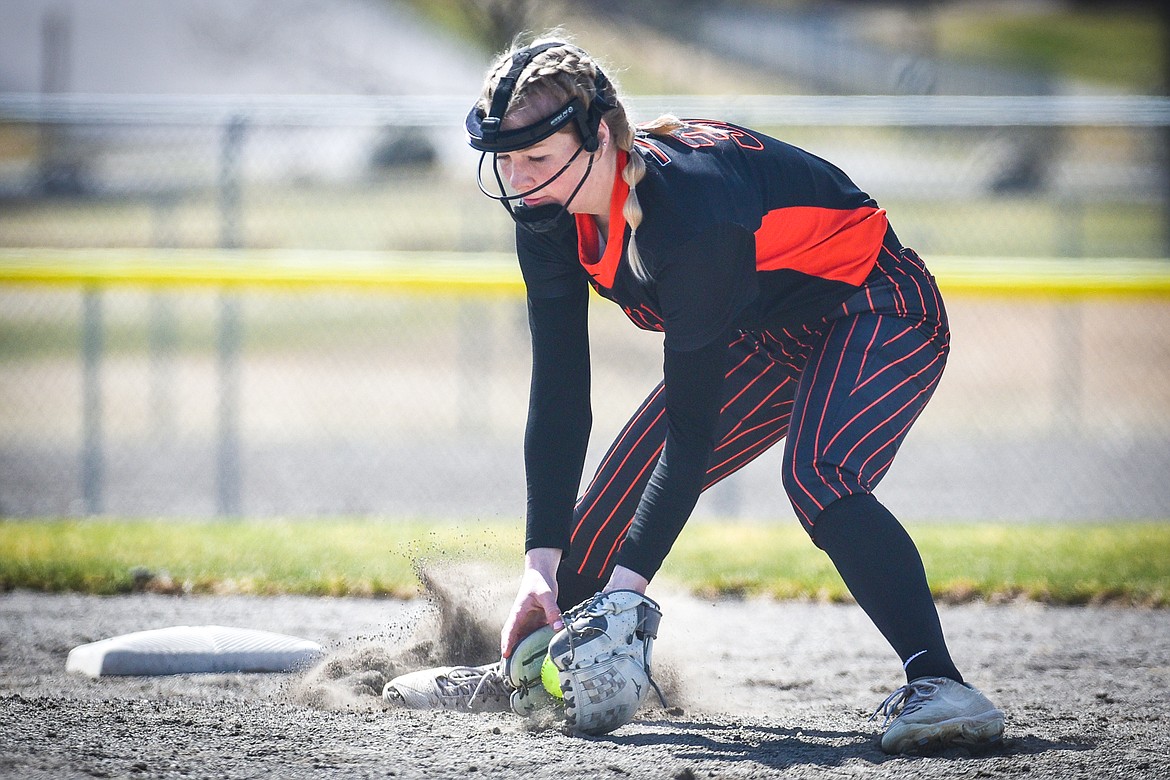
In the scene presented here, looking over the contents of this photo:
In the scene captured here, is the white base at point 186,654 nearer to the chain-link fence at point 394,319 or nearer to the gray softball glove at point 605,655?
the gray softball glove at point 605,655

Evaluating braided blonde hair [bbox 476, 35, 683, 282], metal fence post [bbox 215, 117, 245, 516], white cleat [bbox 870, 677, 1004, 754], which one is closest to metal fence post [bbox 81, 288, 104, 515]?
metal fence post [bbox 215, 117, 245, 516]

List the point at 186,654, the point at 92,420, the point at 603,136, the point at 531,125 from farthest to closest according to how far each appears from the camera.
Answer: the point at 92,420
the point at 186,654
the point at 603,136
the point at 531,125

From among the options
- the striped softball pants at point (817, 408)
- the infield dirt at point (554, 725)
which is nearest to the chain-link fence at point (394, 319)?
the infield dirt at point (554, 725)

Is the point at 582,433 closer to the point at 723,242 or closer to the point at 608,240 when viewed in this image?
the point at 608,240

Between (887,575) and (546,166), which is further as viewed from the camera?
(887,575)

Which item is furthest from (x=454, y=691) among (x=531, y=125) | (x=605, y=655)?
(x=531, y=125)

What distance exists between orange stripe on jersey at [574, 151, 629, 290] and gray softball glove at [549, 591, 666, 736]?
0.80m

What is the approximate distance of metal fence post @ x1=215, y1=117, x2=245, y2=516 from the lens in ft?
23.1

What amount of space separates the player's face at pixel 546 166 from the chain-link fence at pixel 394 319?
381cm

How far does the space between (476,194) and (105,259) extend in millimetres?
3420

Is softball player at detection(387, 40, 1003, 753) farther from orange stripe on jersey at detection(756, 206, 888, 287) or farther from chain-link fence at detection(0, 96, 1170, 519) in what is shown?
chain-link fence at detection(0, 96, 1170, 519)

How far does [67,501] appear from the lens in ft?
24.1

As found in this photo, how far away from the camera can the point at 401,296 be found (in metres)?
10.5

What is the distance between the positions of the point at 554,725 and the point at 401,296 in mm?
7663
